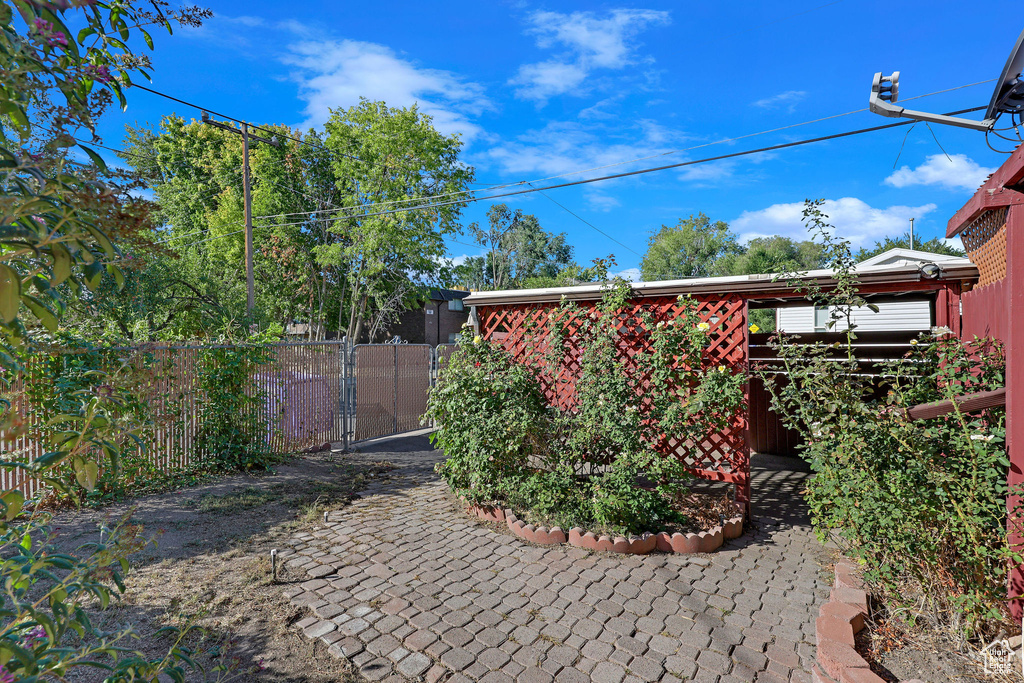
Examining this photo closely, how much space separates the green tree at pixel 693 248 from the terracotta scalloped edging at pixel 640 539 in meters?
38.7

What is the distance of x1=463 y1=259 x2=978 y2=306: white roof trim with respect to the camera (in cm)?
454

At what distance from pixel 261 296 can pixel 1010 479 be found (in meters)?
24.4

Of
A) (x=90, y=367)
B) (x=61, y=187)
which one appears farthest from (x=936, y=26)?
(x=90, y=367)

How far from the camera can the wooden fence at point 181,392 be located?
5570mm

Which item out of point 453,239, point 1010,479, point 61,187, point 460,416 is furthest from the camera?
point 453,239

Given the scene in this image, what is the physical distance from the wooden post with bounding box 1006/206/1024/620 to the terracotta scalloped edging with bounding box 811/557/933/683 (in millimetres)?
753

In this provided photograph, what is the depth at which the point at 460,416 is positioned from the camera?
559 centimetres

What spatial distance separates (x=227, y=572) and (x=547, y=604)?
2.59 metres

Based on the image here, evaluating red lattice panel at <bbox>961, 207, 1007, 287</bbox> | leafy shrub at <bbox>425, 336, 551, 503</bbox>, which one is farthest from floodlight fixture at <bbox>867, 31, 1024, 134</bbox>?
leafy shrub at <bbox>425, 336, 551, 503</bbox>

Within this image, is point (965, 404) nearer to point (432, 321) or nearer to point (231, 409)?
point (231, 409)

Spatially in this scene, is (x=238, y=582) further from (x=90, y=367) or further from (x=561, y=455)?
(x=90, y=367)

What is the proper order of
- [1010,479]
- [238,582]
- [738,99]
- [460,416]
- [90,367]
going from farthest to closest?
1. [738,99]
2. [90,367]
3. [460,416]
4. [238,582]
5. [1010,479]

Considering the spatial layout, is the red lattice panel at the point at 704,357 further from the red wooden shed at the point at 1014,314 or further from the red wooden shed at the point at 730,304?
the red wooden shed at the point at 1014,314

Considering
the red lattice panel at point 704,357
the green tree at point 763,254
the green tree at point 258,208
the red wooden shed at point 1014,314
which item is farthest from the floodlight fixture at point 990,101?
the green tree at point 763,254
